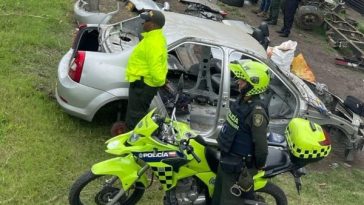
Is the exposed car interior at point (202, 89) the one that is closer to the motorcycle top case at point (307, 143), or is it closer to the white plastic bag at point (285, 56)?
the motorcycle top case at point (307, 143)

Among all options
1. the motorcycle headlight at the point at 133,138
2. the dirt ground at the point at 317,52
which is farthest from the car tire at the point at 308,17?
the motorcycle headlight at the point at 133,138

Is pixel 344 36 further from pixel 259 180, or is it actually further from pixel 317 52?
pixel 259 180

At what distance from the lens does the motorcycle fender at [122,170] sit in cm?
498

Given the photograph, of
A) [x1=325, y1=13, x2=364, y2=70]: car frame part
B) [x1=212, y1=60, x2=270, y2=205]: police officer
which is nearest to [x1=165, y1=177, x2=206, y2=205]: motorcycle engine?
[x1=212, y1=60, x2=270, y2=205]: police officer

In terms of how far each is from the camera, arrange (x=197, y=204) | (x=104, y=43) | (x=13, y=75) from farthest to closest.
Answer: (x=13, y=75), (x=104, y=43), (x=197, y=204)

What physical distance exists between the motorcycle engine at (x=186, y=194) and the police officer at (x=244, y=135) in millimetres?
204

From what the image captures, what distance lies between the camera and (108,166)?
501 cm

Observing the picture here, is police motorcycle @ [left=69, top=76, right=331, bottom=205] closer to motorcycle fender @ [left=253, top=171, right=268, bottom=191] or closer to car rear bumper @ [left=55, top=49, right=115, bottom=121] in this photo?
motorcycle fender @ [left=253, top=171, right=268, bottom=191]

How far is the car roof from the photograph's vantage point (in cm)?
682

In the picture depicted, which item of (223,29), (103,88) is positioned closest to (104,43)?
(103,88)

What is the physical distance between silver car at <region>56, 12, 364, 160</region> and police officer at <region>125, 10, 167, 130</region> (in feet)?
1.21

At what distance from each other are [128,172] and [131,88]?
4.79ft

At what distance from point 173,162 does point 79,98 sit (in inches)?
83.1

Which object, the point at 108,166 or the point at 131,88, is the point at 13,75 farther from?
the point at 108,166
